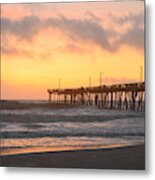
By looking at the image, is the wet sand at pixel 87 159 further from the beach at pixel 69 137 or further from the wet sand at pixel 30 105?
the wet sand at pixel 30 105

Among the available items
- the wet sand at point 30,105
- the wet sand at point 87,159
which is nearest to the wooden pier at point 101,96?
the wet sand at point 30,105

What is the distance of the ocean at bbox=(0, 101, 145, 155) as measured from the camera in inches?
81.0

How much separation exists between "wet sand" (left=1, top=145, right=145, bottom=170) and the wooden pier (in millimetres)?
180

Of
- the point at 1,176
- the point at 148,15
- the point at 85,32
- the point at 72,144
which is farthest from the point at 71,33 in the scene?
the point at 1,176

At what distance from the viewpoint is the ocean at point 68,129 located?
206 centimetres

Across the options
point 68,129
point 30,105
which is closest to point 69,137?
point 68,129

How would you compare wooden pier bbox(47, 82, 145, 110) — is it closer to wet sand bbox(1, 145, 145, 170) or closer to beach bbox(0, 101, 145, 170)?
beach bbox(0, 101, 145, 170)

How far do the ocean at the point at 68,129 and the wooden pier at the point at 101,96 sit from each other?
0.03 m

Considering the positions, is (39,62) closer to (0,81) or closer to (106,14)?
(0,81)

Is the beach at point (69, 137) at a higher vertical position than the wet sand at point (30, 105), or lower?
lower

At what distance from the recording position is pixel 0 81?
213 cm

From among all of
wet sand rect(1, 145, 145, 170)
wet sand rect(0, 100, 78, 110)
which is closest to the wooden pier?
wet sand rect(0, 100, 78, 110)

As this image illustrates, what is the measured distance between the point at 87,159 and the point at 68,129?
0.47 feet

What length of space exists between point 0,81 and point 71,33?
1.17ft
